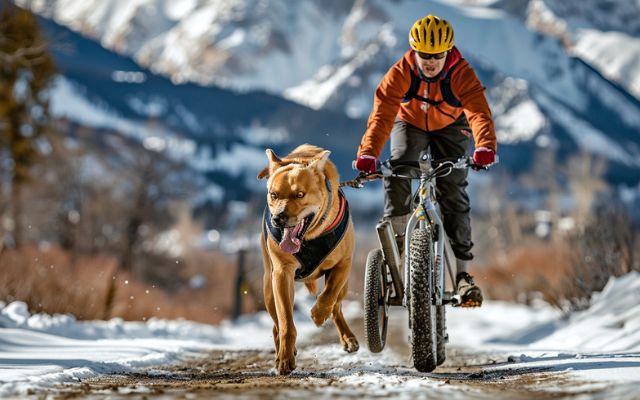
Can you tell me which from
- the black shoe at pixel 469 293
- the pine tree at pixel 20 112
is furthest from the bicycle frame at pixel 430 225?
the pine tree at pixel 20 112

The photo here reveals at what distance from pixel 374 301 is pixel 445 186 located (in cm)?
106

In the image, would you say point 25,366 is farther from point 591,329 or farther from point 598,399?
point 591,329

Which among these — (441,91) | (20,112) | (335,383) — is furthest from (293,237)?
(20,112)

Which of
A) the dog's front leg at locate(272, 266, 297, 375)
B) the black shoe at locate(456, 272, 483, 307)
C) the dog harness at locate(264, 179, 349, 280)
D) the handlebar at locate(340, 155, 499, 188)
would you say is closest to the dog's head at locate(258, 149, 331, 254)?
the dog harness at locate(264, 179, 349, 280)

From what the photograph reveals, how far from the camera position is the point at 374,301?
636 cm

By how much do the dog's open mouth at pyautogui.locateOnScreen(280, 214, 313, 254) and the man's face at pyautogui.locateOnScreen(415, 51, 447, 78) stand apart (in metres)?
1.50

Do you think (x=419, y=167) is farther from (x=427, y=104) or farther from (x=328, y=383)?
(x=328, y=383)

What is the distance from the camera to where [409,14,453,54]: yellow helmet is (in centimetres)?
609

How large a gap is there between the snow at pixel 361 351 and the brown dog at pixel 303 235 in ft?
1.54

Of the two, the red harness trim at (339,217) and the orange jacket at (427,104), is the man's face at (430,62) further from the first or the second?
the red harness trim at (339,217)

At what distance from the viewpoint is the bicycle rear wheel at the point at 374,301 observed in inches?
251

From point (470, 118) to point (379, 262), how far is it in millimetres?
1308

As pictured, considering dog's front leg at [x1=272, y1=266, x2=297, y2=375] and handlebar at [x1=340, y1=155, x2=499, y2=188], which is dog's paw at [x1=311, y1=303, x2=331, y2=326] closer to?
dog's front leg at [x1=272, y1=266, x2=297, y2=375]

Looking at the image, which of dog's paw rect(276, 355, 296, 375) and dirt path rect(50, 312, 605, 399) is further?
dog's paw rect(276, 355, 296, 375)
